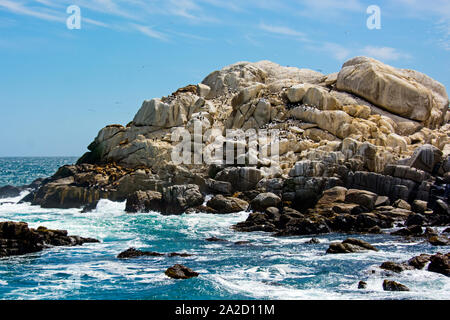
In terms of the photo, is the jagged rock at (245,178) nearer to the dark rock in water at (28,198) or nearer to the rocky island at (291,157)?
the rocky island at (291,157)

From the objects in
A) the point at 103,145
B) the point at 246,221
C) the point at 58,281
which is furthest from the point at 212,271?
the point at 103,145

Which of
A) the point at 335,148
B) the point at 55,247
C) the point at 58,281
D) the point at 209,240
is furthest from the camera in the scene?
the point at 335,148

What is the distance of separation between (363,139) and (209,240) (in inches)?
989

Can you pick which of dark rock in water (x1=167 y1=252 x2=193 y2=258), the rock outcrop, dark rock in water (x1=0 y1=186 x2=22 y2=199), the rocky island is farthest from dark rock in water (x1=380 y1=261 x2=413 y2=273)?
dark rock in water (x1=0 y1=186 x2=22 y2=199)

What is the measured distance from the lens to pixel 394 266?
20375 millimetres

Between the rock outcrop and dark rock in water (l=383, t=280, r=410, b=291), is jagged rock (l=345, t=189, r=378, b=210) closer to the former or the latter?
the rock outcrop

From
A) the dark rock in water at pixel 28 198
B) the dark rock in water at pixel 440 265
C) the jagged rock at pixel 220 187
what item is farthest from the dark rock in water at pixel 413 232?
the dark rock in water at pixel 28 198

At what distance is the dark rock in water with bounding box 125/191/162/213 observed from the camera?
4153cm

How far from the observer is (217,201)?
130 feet

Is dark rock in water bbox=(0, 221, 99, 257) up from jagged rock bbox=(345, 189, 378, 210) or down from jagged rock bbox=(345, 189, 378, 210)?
down

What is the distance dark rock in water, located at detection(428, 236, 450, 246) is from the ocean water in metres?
0.43

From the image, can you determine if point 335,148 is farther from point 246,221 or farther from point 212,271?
point 212,271

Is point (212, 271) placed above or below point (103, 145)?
below

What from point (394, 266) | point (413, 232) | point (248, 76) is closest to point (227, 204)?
point (413, 232)
